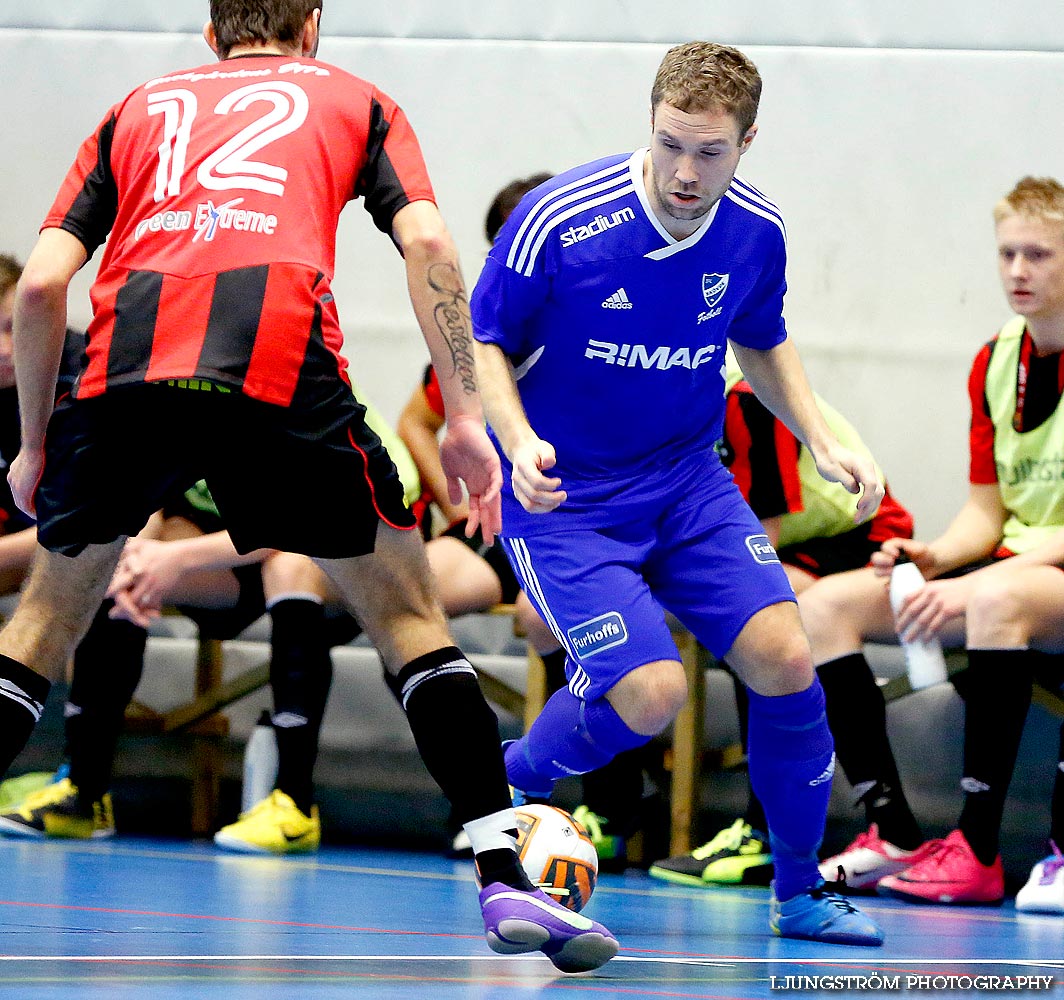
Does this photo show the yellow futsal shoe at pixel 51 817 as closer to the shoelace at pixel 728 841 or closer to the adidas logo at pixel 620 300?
the shoelace at pixel 728 841

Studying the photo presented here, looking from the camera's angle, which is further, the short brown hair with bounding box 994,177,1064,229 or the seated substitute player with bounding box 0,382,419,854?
the seated substitute player with bounding box 0,382,419,854

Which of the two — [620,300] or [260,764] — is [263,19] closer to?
[620,300]

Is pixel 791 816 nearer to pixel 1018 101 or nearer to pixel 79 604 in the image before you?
pixel 79 604

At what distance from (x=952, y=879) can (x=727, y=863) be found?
708 millimetres

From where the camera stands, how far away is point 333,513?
9.48ft

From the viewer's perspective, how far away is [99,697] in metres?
5.73

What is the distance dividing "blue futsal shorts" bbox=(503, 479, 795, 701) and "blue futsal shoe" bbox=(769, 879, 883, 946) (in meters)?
0.57

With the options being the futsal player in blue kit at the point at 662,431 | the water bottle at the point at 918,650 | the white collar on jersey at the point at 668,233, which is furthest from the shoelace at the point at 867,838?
the white collar on jersey at the point at 668,233

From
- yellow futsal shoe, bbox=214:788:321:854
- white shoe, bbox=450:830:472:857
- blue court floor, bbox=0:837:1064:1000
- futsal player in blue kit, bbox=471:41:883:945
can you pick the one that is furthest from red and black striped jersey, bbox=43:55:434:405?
white shoe, bbox=450:830:472:857

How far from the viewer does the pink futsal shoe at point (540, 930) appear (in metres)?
2.77

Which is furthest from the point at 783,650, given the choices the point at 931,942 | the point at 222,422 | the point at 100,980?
the point at 100,980

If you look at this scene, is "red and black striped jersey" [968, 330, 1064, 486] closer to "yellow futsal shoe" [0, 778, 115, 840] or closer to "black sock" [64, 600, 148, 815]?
"black sock" [64, 600, 148, 815]

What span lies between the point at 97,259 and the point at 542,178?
2684 mm

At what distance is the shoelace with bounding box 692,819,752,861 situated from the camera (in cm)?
523
